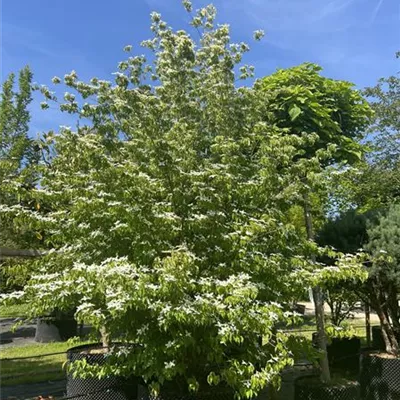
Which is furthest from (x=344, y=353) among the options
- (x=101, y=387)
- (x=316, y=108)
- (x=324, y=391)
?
(x=101, y=387)

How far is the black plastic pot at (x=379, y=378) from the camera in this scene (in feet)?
17.6

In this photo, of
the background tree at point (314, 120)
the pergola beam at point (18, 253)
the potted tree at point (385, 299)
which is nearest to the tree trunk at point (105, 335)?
the pergola beam at point (18, 253)

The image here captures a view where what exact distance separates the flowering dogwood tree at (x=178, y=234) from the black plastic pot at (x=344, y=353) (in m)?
3.69

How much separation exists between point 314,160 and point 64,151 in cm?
309

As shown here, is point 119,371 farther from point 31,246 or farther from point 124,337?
point 31,246

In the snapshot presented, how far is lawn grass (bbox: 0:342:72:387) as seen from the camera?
679cm

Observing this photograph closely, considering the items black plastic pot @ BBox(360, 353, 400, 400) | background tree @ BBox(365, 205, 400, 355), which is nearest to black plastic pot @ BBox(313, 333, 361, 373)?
background tree @ BBox(365, 205, 400, 355)

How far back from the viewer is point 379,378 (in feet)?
18.1

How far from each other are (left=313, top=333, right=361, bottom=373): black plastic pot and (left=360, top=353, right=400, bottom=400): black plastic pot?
1759 millimetres

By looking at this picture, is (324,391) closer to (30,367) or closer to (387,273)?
(387,273)

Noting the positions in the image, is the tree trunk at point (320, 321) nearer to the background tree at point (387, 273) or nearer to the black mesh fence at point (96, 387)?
the black mesh fence at point (96, 387)

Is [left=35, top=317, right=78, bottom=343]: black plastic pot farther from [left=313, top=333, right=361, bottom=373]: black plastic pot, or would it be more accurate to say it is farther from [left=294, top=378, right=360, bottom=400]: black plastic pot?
[left=294, top=378, right=360, bottom=400]: black plastic pot

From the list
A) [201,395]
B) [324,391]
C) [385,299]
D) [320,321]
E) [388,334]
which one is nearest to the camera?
[201,395]

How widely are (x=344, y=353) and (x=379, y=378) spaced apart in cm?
229
